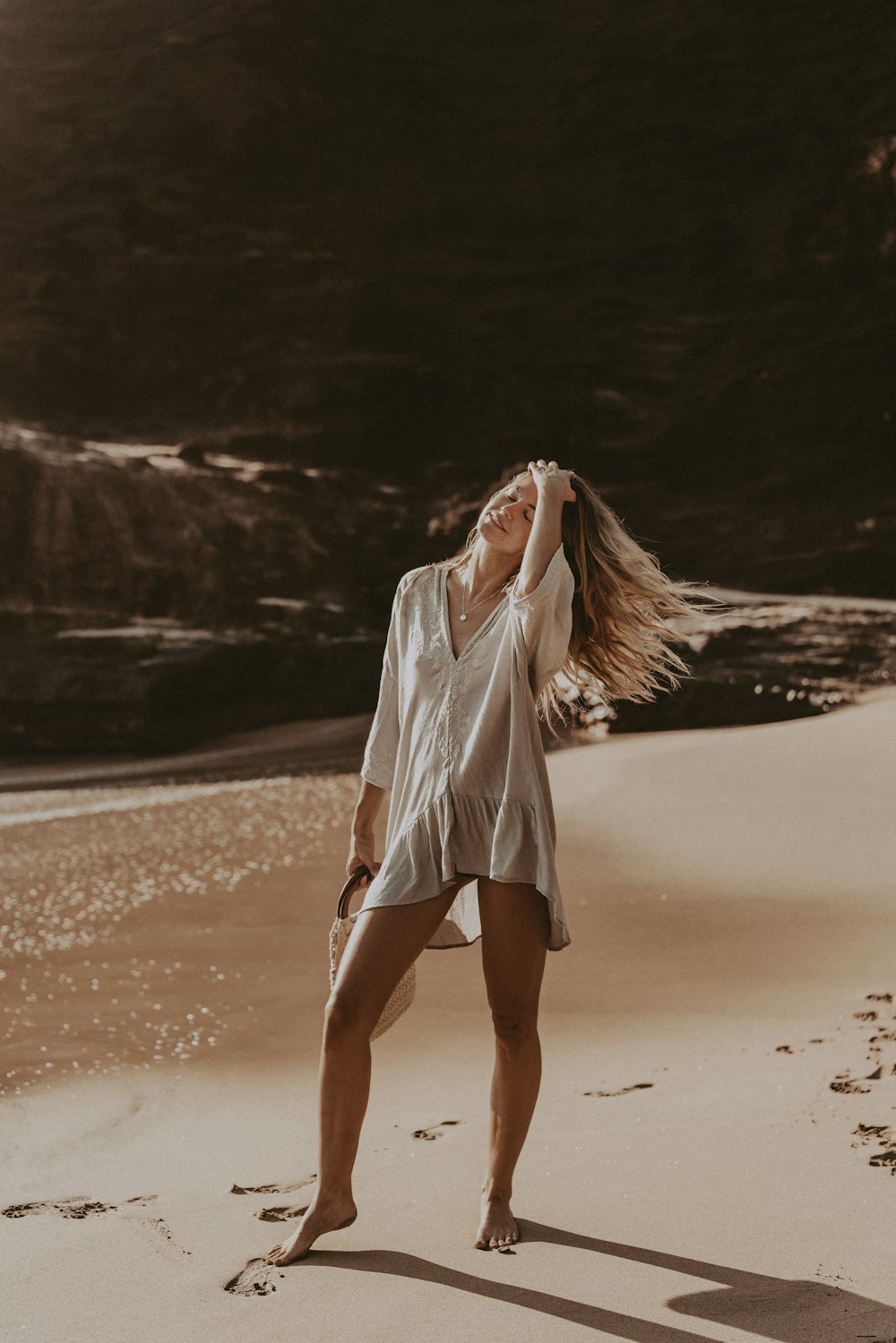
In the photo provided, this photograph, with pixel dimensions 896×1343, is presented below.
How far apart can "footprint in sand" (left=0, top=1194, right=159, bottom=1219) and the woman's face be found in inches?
59.1

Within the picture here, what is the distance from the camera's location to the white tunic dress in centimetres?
219

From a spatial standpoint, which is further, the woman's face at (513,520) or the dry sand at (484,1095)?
the woman's face at (513,520)

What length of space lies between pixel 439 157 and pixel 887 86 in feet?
22.6

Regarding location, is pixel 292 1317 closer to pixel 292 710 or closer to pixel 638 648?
pixel 638 648

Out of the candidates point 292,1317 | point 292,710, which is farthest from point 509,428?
point 292,1317

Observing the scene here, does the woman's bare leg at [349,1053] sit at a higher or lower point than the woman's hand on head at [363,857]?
lower

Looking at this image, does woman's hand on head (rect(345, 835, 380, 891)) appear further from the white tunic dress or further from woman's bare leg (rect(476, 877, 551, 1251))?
woman's bare leg (rect(476, 877, 551, 1251))

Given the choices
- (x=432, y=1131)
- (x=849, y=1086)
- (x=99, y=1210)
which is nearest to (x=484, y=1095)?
(x=432, y=1131)

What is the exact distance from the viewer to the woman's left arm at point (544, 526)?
2236 mm

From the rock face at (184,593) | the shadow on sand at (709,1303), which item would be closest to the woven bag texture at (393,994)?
the shadow on sand at (709,1303)

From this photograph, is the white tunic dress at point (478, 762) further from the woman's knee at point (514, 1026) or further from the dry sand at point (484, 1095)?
the dry sand at point (484, 1095)

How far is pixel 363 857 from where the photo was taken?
8.04ft

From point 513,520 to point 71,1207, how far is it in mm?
1635

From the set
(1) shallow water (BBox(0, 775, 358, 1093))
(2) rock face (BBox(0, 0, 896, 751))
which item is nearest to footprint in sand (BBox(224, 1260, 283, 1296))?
(1) shallow water (BBox(0, 775, 358, 1093))
